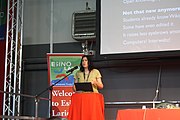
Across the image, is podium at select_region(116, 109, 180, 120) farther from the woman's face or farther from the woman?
the woman's face

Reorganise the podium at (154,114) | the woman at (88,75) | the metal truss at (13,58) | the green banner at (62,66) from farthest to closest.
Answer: the metal truss at (13,58) < the green banner at (62,66) < the woman at (88,75) < the podium at (154,114)

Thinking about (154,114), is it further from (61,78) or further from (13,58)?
(13,58)

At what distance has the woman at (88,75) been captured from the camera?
18.2 feet

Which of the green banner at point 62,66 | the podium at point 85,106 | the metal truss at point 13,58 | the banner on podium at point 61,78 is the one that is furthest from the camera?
the metal truss at point 13,58

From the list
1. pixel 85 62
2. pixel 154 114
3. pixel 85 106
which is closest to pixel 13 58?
pixel 85 62

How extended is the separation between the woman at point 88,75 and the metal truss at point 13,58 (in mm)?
1370

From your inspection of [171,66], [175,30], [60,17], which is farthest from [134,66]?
[60,17]

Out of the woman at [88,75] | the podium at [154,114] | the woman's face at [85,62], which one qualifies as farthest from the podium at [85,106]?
the podium at [154,114]

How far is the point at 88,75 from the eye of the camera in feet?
18.6

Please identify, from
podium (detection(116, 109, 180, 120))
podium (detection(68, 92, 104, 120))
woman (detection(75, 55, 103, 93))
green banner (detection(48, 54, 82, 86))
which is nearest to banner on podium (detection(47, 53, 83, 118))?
green banner (detection(48, 54, 82, 86))

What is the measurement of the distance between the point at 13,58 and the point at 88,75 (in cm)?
174

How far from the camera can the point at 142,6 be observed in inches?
236

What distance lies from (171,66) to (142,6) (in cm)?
112

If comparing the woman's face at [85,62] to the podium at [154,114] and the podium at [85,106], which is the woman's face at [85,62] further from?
the podium at [154,114]
